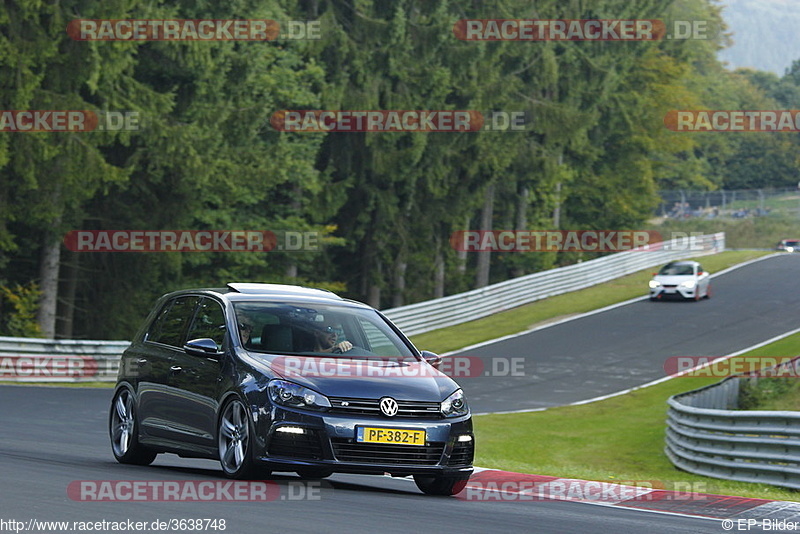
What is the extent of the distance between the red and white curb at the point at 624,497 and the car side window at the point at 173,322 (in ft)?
9.41

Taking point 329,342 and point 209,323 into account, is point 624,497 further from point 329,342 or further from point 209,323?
point 209,323

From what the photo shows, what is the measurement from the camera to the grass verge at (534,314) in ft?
131

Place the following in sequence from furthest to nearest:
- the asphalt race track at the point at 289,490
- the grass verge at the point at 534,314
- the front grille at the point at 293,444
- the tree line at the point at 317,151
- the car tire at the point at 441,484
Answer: the grass verge at the point at 534,314
the tree line at the point at 317,151
the car tire at the point at 441,484
the front grille at the point at 293,444
the asphalt race track at the point at 289,490

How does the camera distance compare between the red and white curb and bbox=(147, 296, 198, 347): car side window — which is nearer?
the red and white curb

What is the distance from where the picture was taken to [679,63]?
78438mm

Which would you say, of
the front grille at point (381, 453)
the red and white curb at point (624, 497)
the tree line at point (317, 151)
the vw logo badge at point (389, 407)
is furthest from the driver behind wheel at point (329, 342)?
the tree line at point (317, 151)

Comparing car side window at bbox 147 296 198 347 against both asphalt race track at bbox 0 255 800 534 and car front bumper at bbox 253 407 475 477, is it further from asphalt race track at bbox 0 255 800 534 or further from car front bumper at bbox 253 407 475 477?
car front bumper at bbox 253 407 475 477

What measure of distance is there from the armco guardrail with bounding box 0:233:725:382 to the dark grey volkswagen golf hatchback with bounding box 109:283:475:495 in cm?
1651

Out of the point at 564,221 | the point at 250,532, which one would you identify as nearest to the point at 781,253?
the point at 564,221

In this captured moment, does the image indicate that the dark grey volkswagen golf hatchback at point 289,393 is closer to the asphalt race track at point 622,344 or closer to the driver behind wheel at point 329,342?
the driver behind wheel at point 329,342

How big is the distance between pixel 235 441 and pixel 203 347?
2.85 feet

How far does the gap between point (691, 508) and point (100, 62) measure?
25038 mm

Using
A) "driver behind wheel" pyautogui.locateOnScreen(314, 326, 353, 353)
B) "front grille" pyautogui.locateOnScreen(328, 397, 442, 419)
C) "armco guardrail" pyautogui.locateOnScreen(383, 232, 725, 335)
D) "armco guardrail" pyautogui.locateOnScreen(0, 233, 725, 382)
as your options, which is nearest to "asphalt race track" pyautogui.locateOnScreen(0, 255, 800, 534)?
"front grille" pyautogui.locateOnScreen(328, 397, 442, 419)

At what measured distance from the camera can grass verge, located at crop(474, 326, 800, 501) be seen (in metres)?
20.0
